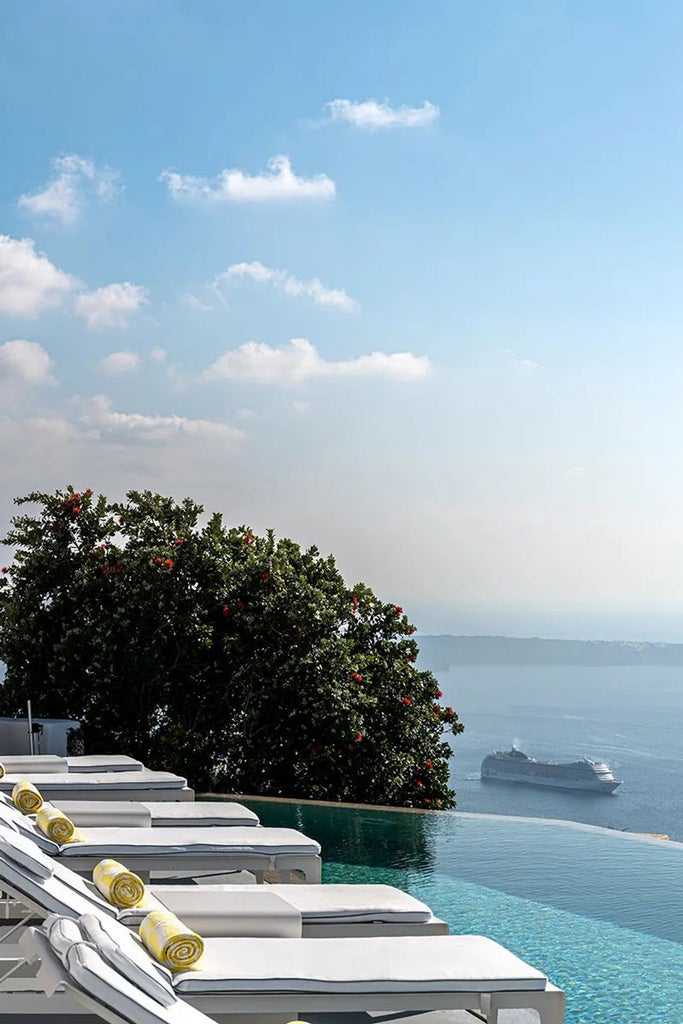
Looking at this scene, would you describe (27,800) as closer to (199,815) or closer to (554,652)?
(199,815)

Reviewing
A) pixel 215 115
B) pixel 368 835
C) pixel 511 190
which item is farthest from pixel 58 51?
pixel 368 835

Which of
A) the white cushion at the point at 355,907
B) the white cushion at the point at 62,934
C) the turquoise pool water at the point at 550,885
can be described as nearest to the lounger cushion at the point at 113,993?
the white cushion at the point at 62,934

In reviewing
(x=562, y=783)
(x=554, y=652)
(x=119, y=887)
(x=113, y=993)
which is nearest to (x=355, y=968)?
(x=113, y=993)

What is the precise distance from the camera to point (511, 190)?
48.5ft

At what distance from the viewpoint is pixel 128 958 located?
10.6ft

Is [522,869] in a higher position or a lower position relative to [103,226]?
lower

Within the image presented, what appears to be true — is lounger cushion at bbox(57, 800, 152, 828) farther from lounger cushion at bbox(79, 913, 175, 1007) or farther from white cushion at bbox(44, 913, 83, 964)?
white cushion at bbox(44, 913, 83, 964)

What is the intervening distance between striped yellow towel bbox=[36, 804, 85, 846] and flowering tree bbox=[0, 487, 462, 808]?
16.3 feet

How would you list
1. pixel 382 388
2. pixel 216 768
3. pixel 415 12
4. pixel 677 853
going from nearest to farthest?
pixel 677 853 → pixel 216 768 → pixel 415 12 → pixel 382 388

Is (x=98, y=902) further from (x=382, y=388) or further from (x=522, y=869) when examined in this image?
(x=382, y=388)

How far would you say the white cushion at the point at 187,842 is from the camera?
198 inches

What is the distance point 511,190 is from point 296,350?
489 cm

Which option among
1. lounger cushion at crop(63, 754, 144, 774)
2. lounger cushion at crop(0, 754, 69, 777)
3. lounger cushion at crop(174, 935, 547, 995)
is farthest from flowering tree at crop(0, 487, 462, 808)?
lounger cushion at crop(174, 935, 547, 995)

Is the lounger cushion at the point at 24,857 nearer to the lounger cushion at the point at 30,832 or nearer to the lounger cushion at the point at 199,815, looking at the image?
the lounger cushion at the point at 30,832
